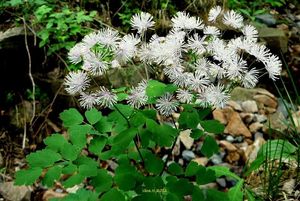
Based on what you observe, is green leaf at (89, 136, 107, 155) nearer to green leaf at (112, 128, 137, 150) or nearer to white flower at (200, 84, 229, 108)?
green leaf at (112, 128, 137, 150)

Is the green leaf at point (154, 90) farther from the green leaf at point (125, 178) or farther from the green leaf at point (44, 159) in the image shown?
the green leaf at point (44, 159)

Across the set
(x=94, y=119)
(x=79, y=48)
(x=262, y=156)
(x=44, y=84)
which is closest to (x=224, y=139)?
(x=262, y=156)

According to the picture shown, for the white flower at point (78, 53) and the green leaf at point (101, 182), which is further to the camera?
the green leaf at point (101, 182)

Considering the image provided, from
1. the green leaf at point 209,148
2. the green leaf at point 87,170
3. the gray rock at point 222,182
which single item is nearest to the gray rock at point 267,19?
the gray rock at point 222,182

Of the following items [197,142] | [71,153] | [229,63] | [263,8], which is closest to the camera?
[229,63]

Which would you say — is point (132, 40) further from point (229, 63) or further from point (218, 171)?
point (218, 171)

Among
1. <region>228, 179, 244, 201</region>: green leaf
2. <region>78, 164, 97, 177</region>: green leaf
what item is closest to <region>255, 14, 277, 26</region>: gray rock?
<region>228, 179, 244, 201</region>: green leaf

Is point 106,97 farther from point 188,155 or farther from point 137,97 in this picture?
point 188,155

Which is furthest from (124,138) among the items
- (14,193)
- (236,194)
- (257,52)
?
(14,193)
